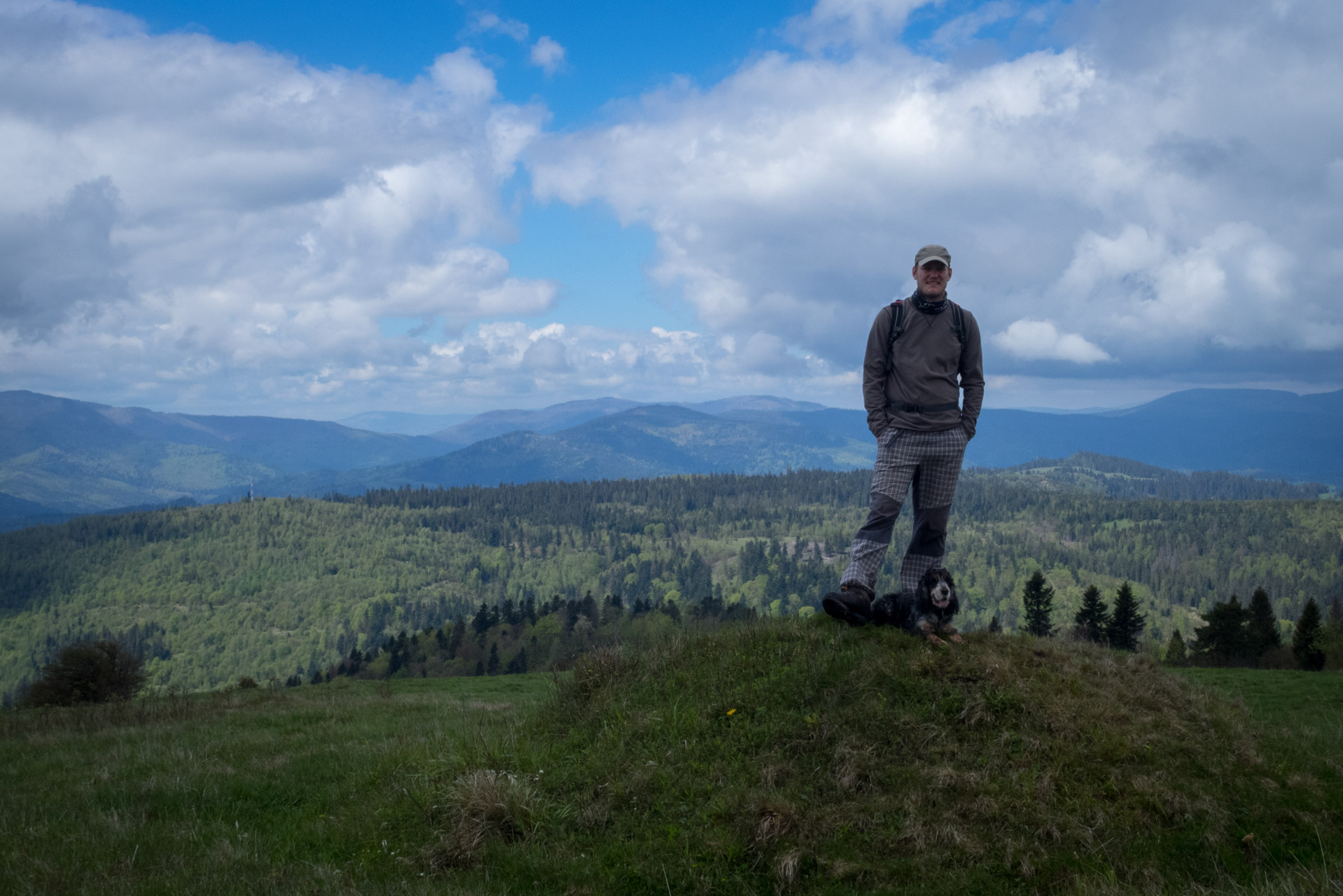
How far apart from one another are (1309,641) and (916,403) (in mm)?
46631

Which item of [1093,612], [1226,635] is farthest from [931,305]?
[1226,635]

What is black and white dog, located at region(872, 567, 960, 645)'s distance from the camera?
27.6ft

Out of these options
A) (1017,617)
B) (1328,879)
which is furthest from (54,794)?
(1017,617)

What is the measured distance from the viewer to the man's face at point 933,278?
820cm

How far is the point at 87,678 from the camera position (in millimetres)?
34125

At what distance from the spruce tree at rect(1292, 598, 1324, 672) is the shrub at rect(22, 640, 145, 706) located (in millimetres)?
59789

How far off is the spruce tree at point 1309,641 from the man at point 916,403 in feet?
142

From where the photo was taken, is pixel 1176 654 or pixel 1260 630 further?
pixel 1176 654

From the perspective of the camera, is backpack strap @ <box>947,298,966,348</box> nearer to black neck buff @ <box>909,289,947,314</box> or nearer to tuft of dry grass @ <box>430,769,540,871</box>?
black neck buff @ <box>909,289,947,314</box>

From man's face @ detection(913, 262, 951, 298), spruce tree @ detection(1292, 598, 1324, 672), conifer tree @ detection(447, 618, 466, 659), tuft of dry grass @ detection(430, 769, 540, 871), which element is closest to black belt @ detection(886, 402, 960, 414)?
man's face @ detection(913, 262, 951, 298)

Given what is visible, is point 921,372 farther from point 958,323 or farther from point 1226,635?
point 1226,635

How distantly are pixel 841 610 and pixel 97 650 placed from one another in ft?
140

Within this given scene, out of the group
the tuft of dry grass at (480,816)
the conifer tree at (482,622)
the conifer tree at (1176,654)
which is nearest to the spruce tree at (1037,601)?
the conifer tree at (1176,654)

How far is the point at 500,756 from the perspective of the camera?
803 cm
